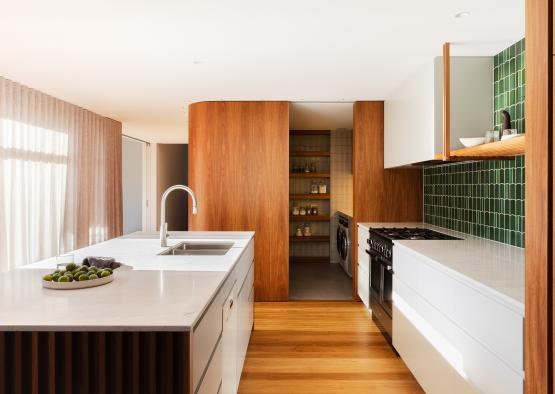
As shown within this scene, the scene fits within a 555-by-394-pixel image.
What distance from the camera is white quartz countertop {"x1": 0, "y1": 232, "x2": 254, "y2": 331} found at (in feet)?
3.93

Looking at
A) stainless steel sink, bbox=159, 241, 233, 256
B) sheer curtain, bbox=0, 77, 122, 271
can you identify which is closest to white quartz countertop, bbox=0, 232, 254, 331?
stainless steel sink, bbox=159, 241, 233, 256

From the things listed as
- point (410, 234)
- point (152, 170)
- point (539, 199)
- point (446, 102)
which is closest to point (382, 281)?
point (410, 234)

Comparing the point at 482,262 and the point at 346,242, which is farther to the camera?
the point at 346,242

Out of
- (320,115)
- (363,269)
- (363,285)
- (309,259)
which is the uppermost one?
(320,115)

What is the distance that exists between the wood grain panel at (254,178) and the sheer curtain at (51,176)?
5.90 feet

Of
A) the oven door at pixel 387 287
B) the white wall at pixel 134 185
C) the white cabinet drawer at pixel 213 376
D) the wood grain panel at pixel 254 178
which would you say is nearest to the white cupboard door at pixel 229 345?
the white cabinet drawer at pixel 213 376

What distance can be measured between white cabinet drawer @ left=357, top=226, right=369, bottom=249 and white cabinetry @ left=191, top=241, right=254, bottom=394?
70.3 inches

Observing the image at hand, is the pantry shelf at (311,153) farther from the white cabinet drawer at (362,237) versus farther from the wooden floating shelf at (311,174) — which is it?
the white cabinet drawer at (362,237)

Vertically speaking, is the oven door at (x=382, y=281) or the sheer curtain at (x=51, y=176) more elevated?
the sheer curtain at (x=51, y=176)

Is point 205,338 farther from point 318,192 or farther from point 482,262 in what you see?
point 318,192

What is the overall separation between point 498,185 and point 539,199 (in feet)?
6.61

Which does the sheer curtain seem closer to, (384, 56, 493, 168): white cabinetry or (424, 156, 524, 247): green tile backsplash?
(384, 56, 493, 168): white cabinetry

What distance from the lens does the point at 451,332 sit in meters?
2.05

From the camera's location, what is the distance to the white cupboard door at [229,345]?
6.25ft
